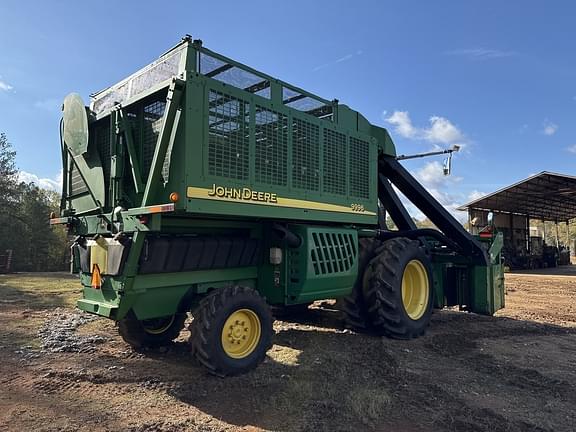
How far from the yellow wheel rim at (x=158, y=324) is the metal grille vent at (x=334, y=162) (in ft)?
9.71

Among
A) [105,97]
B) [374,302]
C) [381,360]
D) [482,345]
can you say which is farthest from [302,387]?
[105,97]

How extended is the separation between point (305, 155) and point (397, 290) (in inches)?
106

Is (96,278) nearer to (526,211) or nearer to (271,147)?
(271,147)

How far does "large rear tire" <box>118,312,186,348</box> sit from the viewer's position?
6.54m

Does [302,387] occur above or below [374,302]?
below

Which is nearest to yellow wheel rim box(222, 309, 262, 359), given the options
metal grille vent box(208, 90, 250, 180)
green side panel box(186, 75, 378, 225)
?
green side panel box(186, 75, 378, 225)

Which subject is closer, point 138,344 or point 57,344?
point 138,344

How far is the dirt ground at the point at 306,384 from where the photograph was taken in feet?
14.0

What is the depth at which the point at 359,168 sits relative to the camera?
25.0 ft

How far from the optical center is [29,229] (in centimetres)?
3139

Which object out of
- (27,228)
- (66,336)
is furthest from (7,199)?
(66,336)

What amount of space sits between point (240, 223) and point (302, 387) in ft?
7.25

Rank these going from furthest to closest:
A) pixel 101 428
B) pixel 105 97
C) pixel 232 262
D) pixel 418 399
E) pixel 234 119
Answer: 1. pixel 105 97
2. pixel 232 262
3. pixel 234 119
4. pixel 418 399
5. pixel 101 428

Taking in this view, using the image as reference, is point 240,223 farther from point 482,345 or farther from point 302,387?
point 482,345
